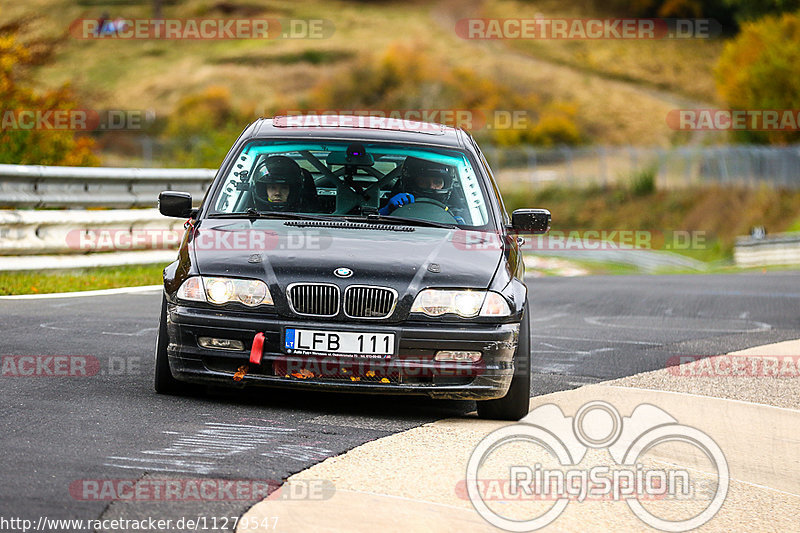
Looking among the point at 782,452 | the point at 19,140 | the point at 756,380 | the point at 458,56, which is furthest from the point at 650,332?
the point at 458,56

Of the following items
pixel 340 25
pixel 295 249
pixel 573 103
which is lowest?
pixel 295 249

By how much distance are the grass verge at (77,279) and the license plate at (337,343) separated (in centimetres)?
649

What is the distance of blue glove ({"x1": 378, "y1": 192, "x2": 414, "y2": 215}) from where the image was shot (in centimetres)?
814

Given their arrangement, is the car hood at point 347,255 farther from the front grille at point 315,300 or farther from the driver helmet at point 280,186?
the driver helmet at point 280,186

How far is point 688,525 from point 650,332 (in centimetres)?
735

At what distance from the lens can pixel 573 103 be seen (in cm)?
9294

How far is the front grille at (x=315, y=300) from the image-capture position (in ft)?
22.8

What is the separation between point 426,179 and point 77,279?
6848 mm

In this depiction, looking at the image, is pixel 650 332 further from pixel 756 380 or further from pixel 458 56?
pixel 458 56
